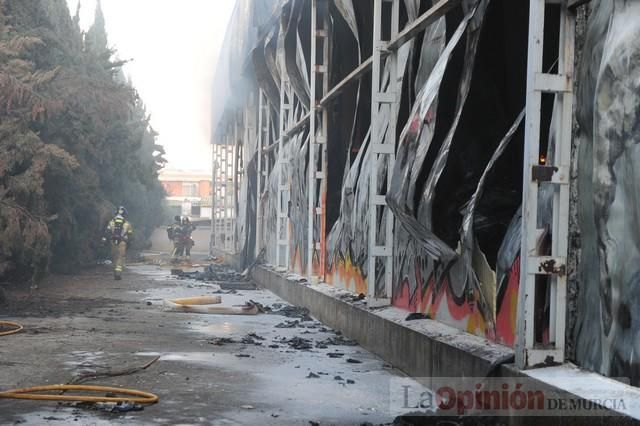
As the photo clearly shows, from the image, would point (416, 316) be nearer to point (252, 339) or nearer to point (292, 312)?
point (252, 339)

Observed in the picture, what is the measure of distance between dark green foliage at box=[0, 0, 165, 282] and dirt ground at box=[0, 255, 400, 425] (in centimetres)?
238

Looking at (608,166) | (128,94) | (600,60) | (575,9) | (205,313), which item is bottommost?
(205,313)

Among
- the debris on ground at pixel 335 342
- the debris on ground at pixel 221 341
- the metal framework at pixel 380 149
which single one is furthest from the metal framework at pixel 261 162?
the debris on ground at pixel 221 341

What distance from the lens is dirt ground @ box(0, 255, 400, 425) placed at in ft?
21.3

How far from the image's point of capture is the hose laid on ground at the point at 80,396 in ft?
21.9

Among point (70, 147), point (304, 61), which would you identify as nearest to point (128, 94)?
point (70, 147)

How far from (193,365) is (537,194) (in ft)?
13.9

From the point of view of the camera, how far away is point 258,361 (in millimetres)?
9258

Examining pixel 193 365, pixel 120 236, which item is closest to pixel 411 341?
pixel 193 365

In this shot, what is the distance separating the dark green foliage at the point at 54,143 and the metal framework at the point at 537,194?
11.4 metres

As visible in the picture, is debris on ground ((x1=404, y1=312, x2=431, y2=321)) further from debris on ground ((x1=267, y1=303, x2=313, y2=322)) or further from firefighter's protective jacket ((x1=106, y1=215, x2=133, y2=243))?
firefighter's protective jacket ((x1=106, y1=215, x2=133, y2=243))

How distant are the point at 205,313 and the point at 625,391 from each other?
1023 cm

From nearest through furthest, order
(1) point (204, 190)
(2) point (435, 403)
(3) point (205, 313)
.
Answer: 1. (2) point (435, 403)
2. (3) point (205, 313)
3. (1) point (204, 190)

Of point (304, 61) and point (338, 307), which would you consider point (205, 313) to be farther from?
point (304, 61)
